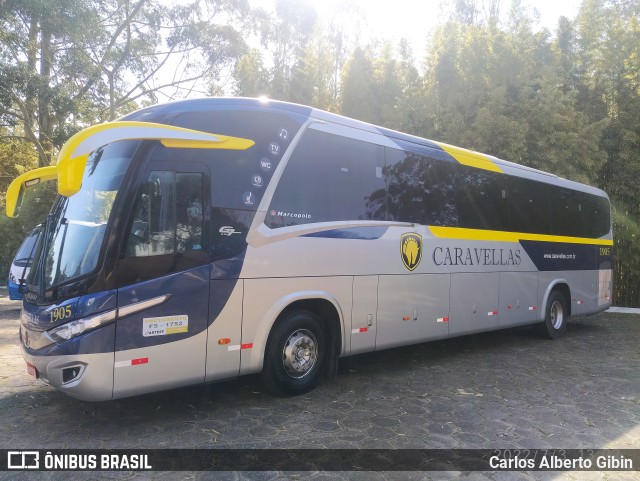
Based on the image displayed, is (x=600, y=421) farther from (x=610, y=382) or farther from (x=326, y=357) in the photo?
(x=326, y=357)

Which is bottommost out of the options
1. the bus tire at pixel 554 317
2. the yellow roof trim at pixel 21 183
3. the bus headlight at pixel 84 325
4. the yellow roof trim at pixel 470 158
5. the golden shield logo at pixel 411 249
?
the bus tire at pixel 554 317

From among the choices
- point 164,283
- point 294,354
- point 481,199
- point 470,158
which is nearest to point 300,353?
point 294,354

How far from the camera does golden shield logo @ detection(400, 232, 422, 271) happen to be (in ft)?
23.0

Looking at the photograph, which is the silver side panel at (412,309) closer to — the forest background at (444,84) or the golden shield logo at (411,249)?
the golden shield logo at (411,249)

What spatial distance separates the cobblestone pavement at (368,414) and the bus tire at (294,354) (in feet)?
0.64

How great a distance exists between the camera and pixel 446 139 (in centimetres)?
1677

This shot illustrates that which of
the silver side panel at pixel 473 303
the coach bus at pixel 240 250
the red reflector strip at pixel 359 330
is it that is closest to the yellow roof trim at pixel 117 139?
the coach bus at pixel 240 250

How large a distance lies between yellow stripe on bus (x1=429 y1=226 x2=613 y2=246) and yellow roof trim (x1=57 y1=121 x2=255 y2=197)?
360 cm

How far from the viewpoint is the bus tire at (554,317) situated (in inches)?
399

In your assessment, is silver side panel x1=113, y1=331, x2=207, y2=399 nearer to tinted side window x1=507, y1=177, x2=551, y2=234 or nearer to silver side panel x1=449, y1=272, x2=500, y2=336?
silver side panel x1=449, y1=272, x2=500, y2=336

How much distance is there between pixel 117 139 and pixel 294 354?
2920mm

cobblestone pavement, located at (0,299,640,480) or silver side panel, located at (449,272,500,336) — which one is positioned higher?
silver side panel, located at (449,272,500,336)

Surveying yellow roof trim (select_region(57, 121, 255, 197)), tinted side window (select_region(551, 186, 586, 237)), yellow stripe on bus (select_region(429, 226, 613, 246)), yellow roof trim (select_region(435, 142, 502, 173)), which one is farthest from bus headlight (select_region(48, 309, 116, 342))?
tinted side window (select_region(551, 186, 586, 237))

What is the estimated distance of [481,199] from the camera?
337 inches
